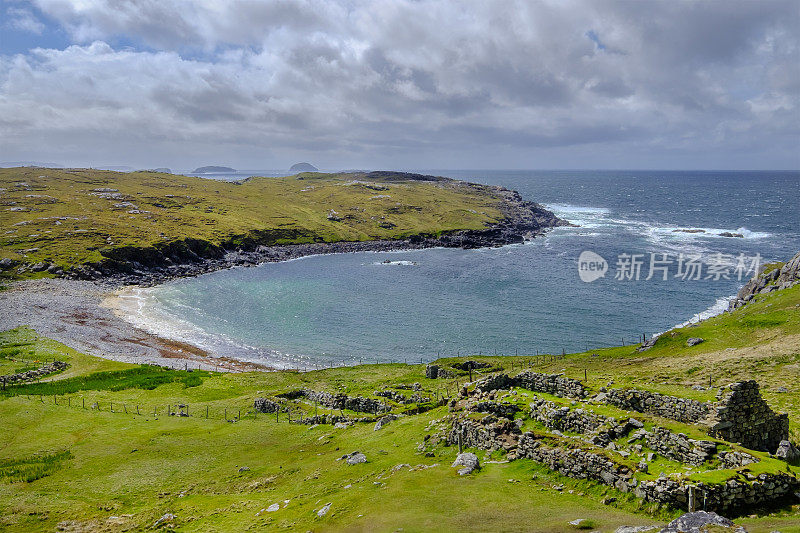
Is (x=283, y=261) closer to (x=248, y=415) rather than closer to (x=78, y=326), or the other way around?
(x=78, y=326)

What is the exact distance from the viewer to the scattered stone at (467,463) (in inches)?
1079

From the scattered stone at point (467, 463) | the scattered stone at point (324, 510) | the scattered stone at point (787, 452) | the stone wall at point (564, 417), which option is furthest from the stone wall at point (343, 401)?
the scattered stone at point (787, 452)

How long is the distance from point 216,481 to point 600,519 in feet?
89.1

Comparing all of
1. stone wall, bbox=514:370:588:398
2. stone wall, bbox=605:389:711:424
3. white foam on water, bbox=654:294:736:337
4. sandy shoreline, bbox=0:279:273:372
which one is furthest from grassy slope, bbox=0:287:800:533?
white foam on water, bbox=654:294:736:337

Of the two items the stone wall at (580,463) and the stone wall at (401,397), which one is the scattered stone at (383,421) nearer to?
the stone wall at (401,397)

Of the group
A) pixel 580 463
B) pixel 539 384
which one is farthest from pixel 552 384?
pixel 580 463

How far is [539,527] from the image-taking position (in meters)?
20.2

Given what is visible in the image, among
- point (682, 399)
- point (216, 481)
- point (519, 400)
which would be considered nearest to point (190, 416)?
point (216, 481)

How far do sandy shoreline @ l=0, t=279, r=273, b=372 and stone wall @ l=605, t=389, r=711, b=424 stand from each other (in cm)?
6730

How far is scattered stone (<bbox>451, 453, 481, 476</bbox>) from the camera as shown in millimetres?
27419

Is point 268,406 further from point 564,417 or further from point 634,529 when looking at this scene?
point 634,529

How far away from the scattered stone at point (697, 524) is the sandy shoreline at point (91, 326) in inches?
3042

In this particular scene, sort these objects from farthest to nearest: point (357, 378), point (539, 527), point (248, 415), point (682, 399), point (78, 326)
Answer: point (78, 326), point (357, 378), point (248, 415), point (682, 399), point (539, 527)

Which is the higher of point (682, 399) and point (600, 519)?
point (682, 399)
